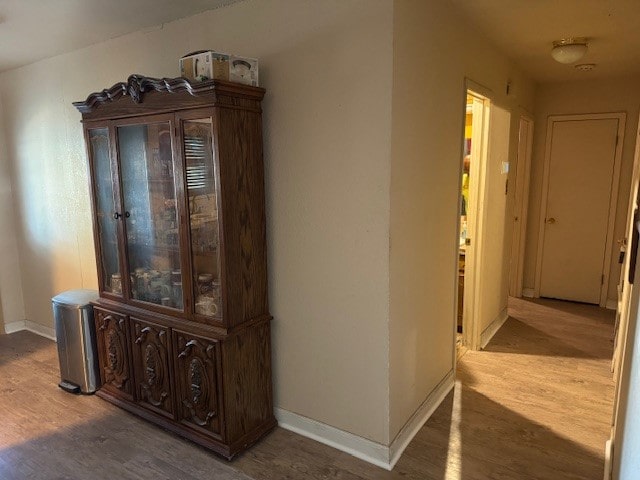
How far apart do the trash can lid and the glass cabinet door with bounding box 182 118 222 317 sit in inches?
47.0

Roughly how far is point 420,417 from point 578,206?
352cm

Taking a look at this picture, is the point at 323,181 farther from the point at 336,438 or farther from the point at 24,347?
the point at 24,347

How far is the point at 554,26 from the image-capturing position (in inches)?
113

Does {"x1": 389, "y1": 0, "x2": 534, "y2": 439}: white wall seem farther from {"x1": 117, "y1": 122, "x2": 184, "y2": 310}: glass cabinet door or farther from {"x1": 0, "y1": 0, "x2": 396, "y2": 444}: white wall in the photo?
{"x1": 117, "y1": 122, "x2": 184, "y2": 310}: glass cabinet door

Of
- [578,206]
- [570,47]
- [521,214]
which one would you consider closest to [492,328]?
[521,214]

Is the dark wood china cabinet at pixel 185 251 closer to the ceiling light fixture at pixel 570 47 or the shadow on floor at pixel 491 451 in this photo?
the shadow on floor at pixel 491 451

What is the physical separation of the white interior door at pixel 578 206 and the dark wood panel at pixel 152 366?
14.5 feet

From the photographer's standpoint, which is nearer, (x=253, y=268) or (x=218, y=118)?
(x=218, y=118)

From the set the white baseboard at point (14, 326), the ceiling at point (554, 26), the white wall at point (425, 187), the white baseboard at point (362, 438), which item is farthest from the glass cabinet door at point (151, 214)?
the white baseboard at point (14, 326)

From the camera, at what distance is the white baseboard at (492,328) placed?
3.80 m

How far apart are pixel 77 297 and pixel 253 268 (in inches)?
63.2

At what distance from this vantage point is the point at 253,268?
2424mm

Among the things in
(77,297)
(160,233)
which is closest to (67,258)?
(77,297)

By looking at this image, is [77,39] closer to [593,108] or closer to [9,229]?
[9,229]
